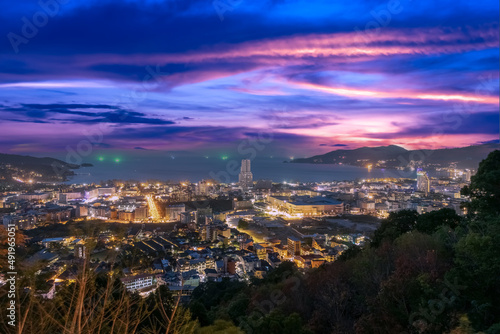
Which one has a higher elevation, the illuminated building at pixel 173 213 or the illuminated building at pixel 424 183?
the illuminated building at pixel 424 183

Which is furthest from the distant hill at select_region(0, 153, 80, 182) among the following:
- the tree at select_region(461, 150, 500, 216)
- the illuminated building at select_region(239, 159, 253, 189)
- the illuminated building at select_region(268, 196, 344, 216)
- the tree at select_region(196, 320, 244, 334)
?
the tree at select_region(461, 150, 500, 216)

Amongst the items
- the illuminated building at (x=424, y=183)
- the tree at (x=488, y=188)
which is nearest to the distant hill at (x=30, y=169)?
the tree at (x=488, y=188)

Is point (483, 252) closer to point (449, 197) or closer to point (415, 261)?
point (415, 261)

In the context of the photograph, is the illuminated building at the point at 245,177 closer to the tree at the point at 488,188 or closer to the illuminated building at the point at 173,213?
the illuminated building at the point at 173,213

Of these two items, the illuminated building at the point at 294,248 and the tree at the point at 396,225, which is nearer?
the tree at the point at 396,225

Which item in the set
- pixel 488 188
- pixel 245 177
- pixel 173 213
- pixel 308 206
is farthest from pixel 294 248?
pixel 245 177

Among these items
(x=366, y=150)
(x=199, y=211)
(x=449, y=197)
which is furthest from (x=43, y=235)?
(x=366, y=150)
